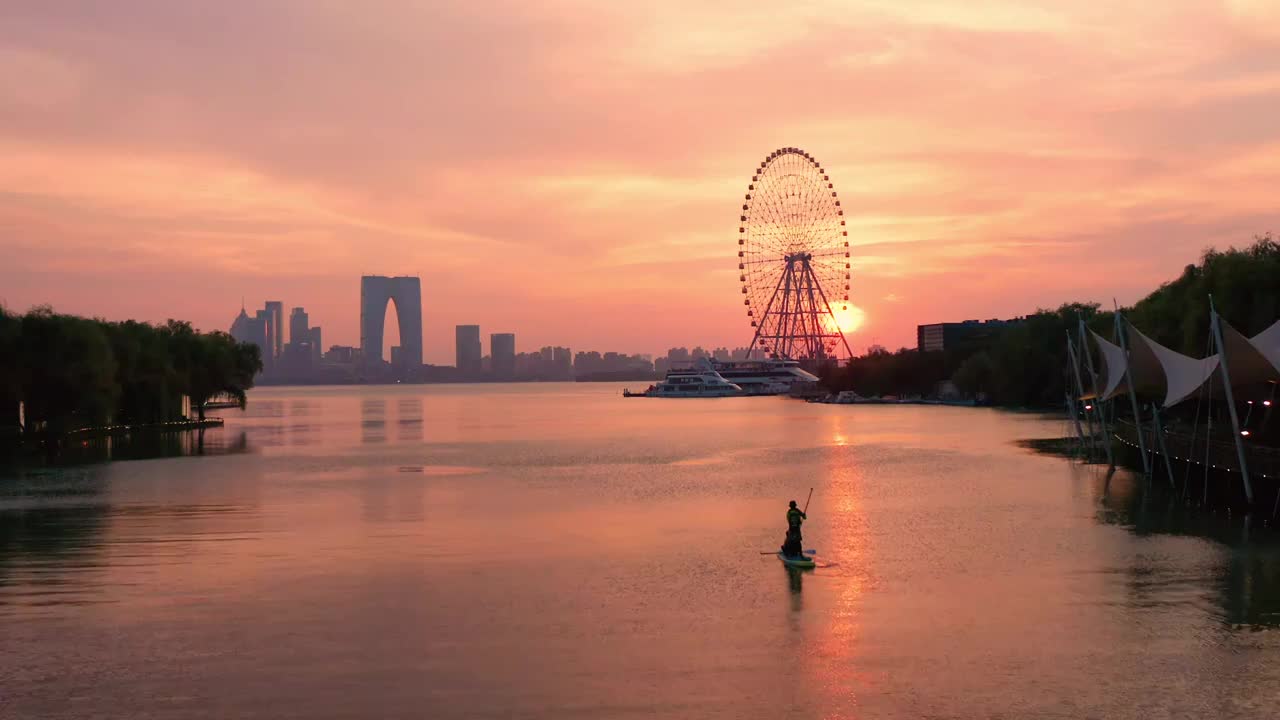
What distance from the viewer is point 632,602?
25625 millimetres

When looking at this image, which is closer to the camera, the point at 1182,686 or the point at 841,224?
the point at 1182,686

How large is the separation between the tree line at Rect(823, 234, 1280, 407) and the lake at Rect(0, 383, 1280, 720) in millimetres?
9810

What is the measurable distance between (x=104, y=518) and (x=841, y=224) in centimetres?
13324

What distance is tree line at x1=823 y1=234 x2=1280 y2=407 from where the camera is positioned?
55875 mm

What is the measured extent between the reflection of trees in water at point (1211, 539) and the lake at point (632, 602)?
0.14m

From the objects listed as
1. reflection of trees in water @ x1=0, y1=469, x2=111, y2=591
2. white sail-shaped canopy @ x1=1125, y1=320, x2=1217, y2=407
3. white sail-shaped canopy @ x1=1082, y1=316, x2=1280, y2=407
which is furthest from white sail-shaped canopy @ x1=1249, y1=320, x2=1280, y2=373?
reflection of trees in water @ x1=0, y1=469, x2=111, y2=591

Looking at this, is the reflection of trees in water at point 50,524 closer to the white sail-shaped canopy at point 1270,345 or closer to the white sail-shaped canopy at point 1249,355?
the white sail-shaped canopy at point 1270,345

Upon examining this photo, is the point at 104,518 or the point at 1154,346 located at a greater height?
the point at 1154,346

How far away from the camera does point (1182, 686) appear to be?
18.2 metres

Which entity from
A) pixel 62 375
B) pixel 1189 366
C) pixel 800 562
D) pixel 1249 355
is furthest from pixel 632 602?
pixel 62 375

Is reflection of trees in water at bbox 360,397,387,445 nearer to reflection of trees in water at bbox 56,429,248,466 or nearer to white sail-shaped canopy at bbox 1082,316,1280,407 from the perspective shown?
reflection of trees in water at bbox 56,429,248,466

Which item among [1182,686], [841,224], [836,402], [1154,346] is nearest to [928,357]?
[836,402]

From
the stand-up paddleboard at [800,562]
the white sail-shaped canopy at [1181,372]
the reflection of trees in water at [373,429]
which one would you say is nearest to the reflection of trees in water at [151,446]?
the reflection of trees in water at [373,429]

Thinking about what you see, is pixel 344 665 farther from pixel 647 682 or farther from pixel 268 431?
pixel 268 431
